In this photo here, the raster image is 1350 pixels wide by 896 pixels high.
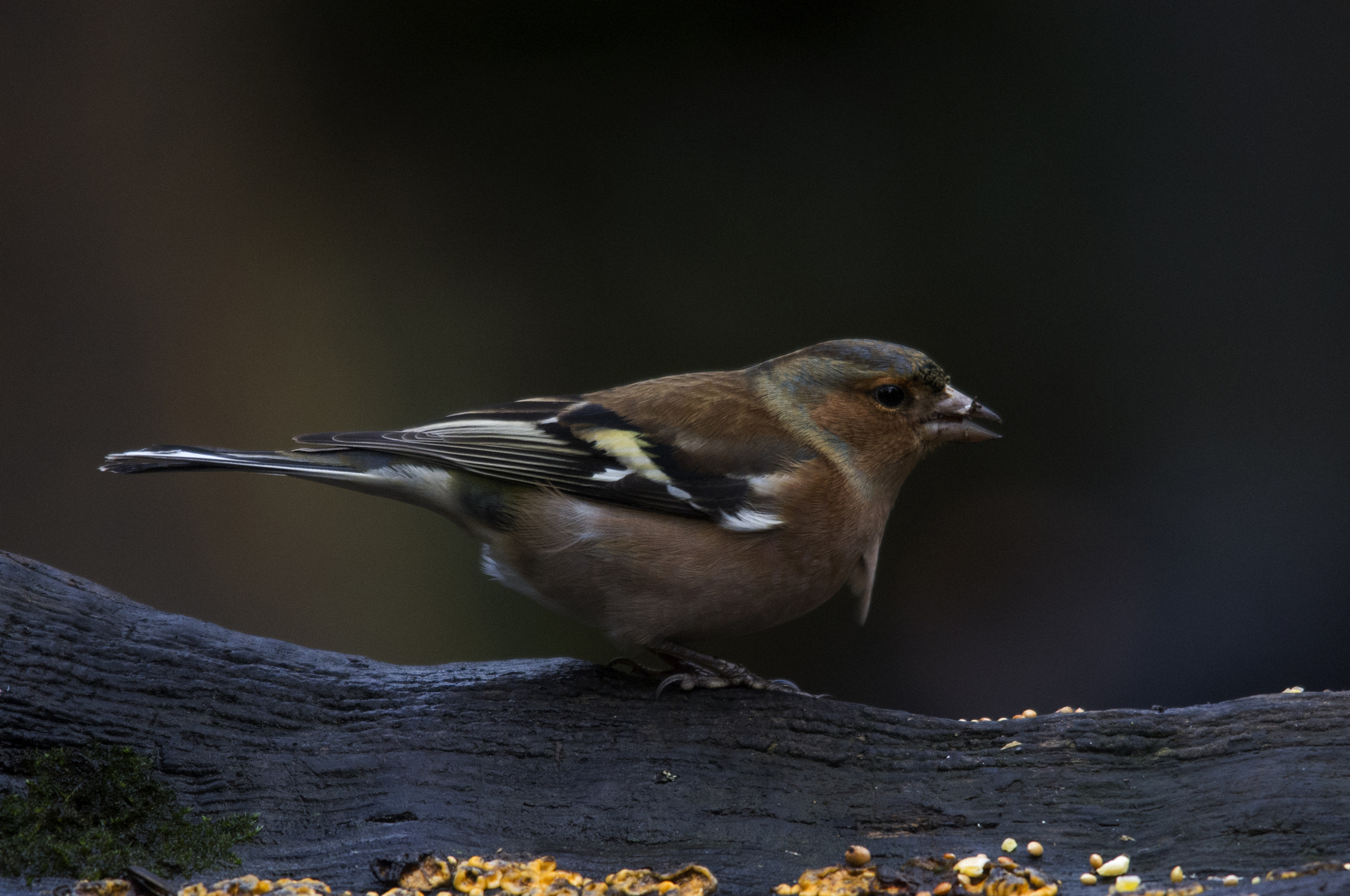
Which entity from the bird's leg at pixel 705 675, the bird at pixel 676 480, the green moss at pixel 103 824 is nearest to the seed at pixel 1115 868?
the bird's leg at pixel 705 675

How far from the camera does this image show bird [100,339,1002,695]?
2783mm

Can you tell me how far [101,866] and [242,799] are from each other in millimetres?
327

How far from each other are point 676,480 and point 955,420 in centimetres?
92

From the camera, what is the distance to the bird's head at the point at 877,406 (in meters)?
3.08

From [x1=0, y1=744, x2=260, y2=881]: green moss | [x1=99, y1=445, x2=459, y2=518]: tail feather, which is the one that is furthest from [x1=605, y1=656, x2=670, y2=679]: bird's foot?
[x1=0, y1=744, x2=260, y2=881]: green moss

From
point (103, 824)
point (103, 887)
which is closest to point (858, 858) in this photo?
point (103, 887)

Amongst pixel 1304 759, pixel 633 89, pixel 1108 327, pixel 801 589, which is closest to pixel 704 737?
pixel 801 589

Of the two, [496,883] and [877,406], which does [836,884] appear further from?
[877,406]

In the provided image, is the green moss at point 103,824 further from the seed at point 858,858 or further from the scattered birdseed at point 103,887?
the seed at point 858,858

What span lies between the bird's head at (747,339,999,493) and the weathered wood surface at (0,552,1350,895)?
0.80 meters

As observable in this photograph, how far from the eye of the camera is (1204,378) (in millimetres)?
4750

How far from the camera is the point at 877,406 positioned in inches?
123

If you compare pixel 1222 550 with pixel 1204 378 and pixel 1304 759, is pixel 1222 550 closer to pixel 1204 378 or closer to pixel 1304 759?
pixel 1204 378

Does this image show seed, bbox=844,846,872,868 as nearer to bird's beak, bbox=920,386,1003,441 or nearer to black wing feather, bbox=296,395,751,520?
black wing feather, bbox=296,395,751,520
